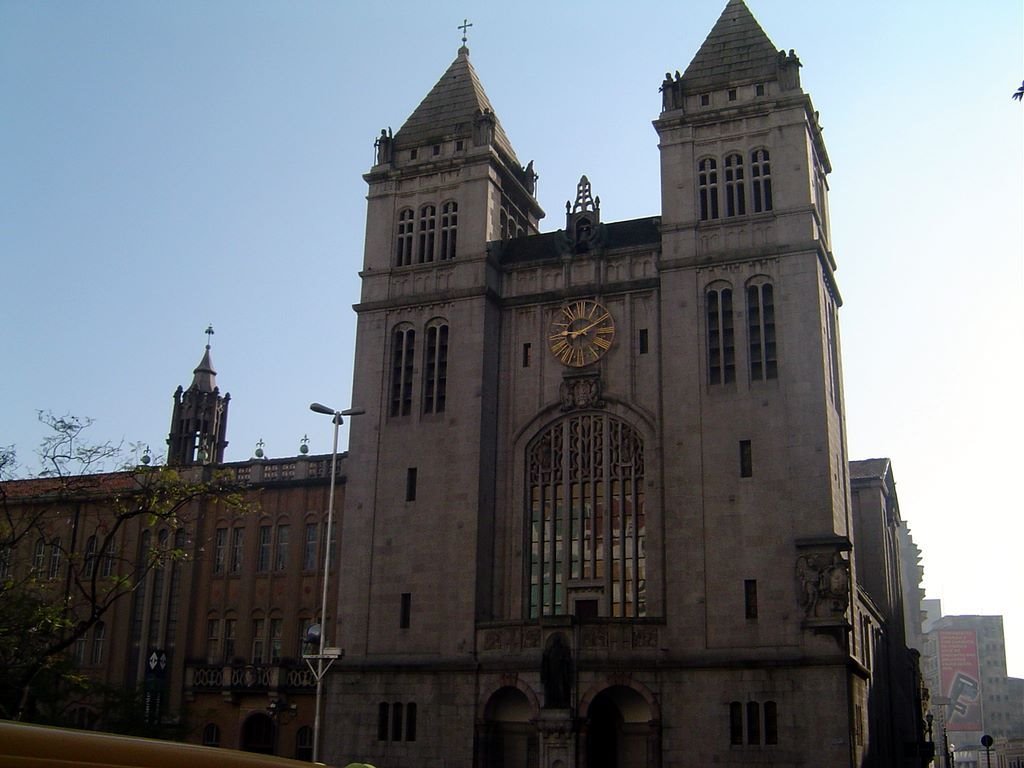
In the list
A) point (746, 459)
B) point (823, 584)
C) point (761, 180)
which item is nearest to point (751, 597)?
point (823, 584)

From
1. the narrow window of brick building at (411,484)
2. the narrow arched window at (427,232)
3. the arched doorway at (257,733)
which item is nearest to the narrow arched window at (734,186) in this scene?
the narrow arched window at (427,232)

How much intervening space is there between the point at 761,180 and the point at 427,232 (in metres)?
14.8

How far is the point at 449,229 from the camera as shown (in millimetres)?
49969

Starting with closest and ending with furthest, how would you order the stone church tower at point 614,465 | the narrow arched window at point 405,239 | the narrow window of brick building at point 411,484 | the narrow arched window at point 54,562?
the stone church tower at point 614,465 → the narrow window of brick building at point 411,484 → the narrow arched window at point 405,239 → the narrow arched window at point 54,562

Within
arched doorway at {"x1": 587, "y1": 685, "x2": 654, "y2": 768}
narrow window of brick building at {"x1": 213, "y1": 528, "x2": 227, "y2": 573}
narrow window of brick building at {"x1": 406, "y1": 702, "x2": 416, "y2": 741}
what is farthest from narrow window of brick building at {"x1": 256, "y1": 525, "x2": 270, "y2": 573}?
arched doorway at {"x1": 587, "y1": 685, "x2": 654, "y2": 768}

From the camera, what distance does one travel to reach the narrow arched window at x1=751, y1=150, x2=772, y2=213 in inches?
1747

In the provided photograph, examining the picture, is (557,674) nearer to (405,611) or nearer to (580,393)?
(405,611)

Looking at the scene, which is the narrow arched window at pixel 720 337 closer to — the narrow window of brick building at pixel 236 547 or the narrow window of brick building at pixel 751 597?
the narrow window of brick building at pixel 751 597

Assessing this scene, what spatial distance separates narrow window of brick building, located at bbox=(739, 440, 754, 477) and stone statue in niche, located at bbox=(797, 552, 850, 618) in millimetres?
3771

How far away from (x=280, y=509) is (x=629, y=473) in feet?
59.6

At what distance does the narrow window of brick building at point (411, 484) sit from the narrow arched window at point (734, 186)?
16.4 m

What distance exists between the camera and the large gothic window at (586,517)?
4312 cm

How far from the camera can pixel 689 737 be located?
3881 cm

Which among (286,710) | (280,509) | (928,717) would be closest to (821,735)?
(286,710)
